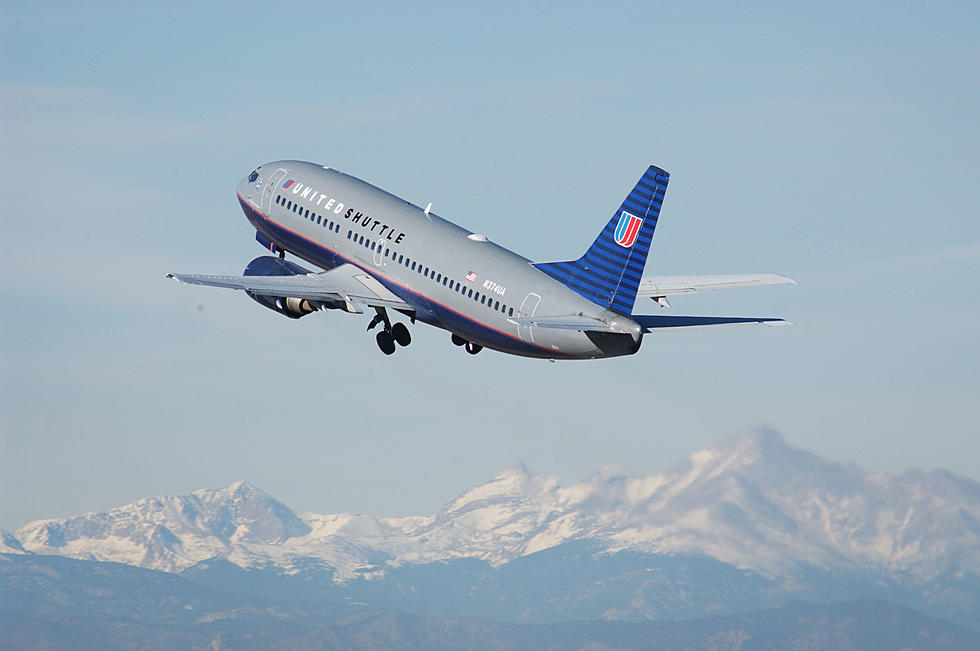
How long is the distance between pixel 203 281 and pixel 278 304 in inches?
221

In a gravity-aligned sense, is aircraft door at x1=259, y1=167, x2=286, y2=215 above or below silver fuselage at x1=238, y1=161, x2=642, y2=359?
above

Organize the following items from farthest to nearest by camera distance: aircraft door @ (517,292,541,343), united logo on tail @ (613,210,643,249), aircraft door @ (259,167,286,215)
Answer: aircraft door @ (259,167,286,215), aircraft door @ (517,292,541,343), united logo on tail @ (613,210,643,249)

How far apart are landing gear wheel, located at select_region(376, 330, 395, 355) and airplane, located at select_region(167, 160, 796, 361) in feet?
0.17

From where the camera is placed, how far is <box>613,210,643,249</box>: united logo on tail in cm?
6662

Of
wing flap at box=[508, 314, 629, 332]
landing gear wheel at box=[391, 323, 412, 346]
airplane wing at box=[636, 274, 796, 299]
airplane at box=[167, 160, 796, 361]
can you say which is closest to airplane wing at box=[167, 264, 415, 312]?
airplane at box=[167, 160, 796, 361]

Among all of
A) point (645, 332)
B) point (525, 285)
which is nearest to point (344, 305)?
point (525, 285)

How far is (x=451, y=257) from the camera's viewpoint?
73.7 meters

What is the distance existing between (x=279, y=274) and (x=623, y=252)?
20.4 meters

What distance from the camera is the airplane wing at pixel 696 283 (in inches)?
3041

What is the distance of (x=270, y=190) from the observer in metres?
85.4

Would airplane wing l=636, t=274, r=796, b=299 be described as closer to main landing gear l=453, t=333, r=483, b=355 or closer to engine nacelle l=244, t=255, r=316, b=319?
main landing gear l=453, t=333, r=483, b=355

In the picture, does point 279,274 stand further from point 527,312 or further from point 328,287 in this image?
point 527,312

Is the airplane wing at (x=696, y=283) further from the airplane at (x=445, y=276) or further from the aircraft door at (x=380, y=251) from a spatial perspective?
the aircraft door at (x=380, y=251)

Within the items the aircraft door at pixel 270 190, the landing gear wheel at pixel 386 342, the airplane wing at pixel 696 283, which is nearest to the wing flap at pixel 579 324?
the airplane wing at pixel 696 283
